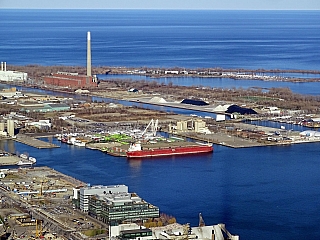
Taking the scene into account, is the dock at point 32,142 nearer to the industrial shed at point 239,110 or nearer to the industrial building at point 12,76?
the industrial shed at point 239,110

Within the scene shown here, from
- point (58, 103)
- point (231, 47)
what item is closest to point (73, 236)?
point (58, 103)

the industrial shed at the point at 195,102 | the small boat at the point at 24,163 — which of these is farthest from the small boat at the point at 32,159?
the industrial shed at the point at 195,102

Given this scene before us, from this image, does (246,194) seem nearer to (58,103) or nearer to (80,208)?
(80,208)

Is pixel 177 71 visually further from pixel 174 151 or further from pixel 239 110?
pixel 174 151

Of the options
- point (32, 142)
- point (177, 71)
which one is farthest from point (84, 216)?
point (177, 71)

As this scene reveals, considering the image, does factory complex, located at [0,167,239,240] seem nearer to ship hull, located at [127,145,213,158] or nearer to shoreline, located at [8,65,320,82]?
ship hull, located at [127,145,213,158]
